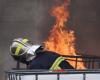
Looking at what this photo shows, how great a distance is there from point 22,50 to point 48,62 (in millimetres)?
384

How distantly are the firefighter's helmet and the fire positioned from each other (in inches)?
211

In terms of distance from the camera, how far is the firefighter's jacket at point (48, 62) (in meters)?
5.07

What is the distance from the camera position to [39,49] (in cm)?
547

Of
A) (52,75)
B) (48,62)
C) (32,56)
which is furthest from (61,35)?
(52,75)

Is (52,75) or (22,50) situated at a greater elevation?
(22,50)

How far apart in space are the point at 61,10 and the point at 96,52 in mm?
1536

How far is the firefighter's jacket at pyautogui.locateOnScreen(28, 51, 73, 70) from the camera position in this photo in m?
5.07

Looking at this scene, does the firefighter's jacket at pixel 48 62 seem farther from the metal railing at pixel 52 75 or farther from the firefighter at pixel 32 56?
the metal railing at pixel 52 75

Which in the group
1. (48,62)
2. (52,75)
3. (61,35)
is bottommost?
(52,75)

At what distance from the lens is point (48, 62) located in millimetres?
5258

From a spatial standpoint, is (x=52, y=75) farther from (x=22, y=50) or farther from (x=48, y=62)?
(x=22, y=50)

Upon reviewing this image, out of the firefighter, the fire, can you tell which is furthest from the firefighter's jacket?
the fire

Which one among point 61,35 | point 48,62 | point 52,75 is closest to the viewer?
point 52,75

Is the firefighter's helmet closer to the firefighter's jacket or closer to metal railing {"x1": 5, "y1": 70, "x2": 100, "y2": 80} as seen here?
the firefighter's jacket
